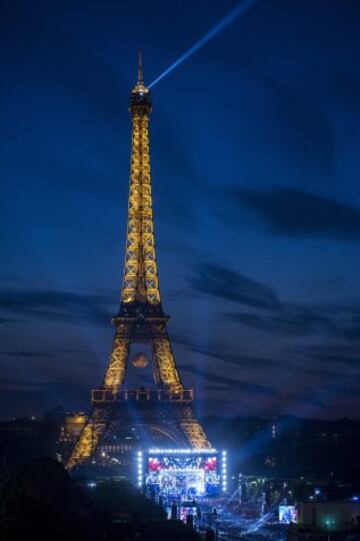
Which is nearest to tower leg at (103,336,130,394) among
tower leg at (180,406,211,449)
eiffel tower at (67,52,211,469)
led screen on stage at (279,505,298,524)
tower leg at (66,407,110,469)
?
eiffel tower at (67,52,211,469)

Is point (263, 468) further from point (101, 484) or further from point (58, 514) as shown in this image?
point (58, 514)

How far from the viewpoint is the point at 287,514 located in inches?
2119

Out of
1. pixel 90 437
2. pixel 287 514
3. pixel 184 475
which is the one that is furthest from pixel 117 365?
pixel 287 514

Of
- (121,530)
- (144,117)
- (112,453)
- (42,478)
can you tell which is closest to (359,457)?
(112,453)

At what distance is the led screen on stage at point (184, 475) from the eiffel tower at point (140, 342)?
25.6 feet

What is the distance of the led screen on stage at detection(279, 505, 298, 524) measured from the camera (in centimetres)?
5291

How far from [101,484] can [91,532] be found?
33.1 meters

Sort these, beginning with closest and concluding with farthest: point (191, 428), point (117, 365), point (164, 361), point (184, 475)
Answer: point (184, 475), point (191, 428), point (117, 365), point (164, 361)

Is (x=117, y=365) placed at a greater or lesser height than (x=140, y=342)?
lesser

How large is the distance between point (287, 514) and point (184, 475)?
19.9m

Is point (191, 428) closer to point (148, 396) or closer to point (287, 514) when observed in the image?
point (148, 396)

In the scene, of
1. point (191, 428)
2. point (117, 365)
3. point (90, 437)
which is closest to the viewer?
point (90, 437)

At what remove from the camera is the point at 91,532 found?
4128cm

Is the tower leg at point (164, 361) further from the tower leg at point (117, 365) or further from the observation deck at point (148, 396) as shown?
the tower leg at point (117, 365)
